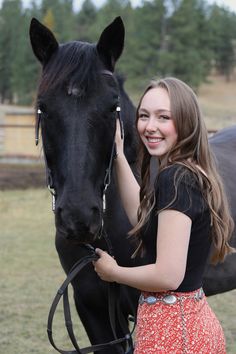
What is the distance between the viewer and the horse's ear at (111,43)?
2180 millimetres

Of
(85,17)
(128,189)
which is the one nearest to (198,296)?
(128,189)

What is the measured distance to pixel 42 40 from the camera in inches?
86.7

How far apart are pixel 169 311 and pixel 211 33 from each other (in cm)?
5157

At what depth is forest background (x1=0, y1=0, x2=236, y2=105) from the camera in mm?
45906

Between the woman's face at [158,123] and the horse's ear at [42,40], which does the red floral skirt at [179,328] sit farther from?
the horse's ear at [42,40]

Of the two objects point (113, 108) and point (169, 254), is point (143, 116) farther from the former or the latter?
point (169, 254)

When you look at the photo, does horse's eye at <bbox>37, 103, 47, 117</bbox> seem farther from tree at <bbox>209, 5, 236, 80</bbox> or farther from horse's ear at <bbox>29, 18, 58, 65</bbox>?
tree at <bbox>209, 5, 236, 80</bbox>

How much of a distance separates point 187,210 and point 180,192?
61 millimetres

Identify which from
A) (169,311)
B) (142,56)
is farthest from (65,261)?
(142,56)

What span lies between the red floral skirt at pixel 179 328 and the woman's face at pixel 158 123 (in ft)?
1.63

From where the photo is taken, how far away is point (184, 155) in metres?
1.89

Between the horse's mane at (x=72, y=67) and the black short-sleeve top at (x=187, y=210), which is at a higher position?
the horse's mane at (x=72, y=67)

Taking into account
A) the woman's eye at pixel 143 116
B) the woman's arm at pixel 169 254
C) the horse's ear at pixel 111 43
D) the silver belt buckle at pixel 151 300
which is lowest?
the silver belt buckle at pixel 151 300

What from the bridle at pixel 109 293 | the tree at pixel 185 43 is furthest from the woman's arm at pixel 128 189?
the tree at pixel 185 43
